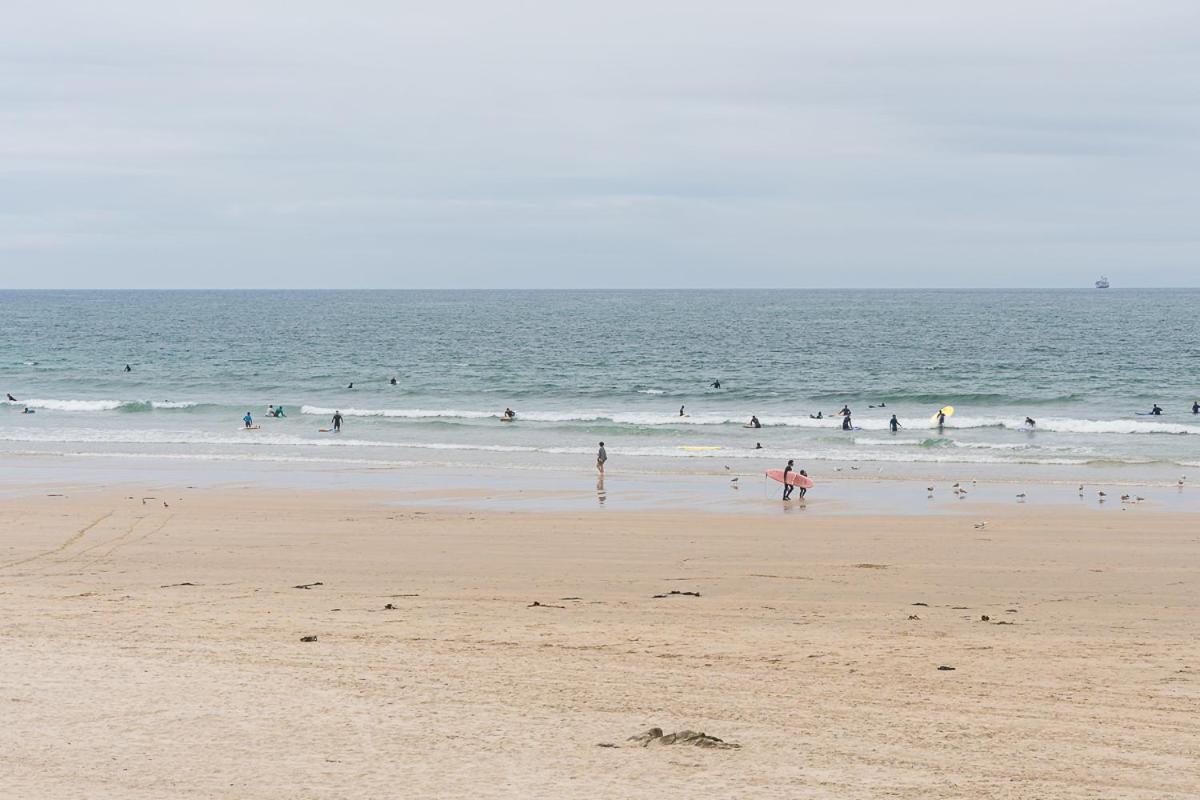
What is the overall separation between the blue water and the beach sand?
1448cm

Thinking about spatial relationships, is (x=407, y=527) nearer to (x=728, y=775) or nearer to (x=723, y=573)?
(x=723, y=573)

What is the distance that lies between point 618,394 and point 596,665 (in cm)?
4462

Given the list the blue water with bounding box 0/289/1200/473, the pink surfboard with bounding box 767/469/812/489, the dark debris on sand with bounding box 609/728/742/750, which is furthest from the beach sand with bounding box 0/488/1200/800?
the blue water with bounding box 0/289/1200/473

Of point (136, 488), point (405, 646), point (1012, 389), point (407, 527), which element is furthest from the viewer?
point (1012, 389)

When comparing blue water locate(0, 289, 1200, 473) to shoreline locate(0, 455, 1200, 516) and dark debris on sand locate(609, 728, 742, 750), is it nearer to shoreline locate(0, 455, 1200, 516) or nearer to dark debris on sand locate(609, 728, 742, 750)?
shoreline locate(0, 455, 1200, 516)

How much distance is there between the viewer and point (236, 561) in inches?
750

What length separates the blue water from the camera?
124 feet

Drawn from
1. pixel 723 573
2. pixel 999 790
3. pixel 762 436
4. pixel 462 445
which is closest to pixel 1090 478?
pixel 762 436

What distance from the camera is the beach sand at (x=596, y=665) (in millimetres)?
8891

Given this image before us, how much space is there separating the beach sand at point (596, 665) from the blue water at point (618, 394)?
14.5 metres

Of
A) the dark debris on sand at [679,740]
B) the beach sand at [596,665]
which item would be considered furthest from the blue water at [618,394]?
the dark debris on sand at [679,740]

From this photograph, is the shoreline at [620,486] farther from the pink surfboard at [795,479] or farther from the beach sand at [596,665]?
the beach sand at [596,665]

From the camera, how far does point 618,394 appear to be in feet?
185

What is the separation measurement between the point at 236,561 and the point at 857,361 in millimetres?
59244
